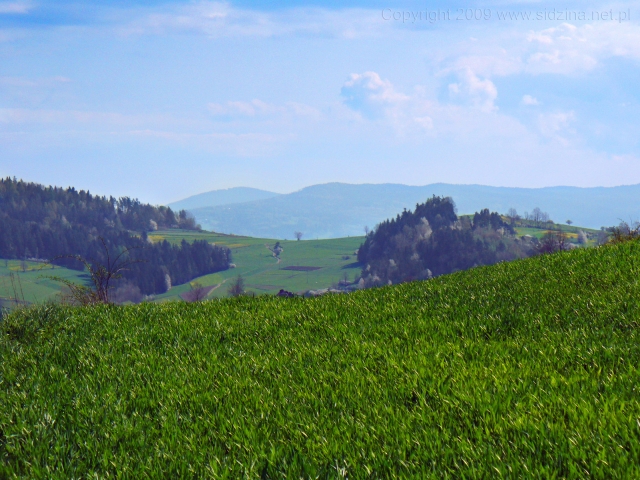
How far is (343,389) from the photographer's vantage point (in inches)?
255

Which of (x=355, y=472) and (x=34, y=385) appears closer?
(x=355, y=472)

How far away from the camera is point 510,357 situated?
24.3ft

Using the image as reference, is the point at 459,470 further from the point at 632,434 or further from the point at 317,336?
the point at 317,336

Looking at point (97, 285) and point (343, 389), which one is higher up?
point (97, 285)

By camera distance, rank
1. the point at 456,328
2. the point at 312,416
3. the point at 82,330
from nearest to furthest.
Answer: the point at 312,416
the point at 456,328
the point at 82,330

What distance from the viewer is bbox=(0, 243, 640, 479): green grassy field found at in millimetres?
4871

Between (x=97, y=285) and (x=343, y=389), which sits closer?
(x=343, y=389)

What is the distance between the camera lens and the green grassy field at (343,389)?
192 inches

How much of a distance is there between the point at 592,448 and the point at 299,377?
3.62 m

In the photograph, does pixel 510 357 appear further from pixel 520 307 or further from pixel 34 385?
pixel 34 385

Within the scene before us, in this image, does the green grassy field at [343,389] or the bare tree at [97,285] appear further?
the bare tree at [97,285]

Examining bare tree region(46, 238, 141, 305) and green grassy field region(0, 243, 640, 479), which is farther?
bare tree region(46, 238, 141, 305)

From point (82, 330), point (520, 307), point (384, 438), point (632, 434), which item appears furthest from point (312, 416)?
point (82, 330)

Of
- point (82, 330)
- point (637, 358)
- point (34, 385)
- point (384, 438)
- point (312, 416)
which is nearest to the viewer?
point (384, 438)
